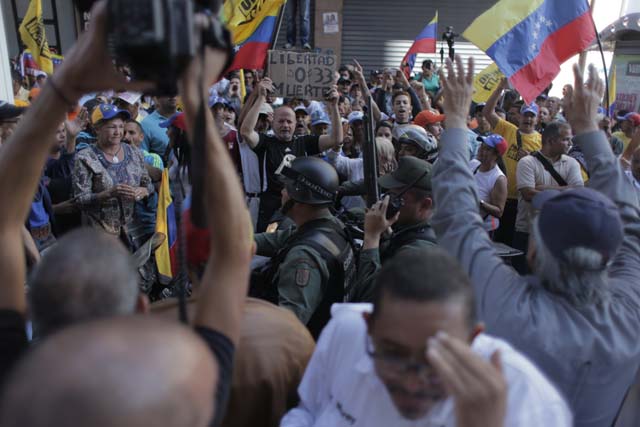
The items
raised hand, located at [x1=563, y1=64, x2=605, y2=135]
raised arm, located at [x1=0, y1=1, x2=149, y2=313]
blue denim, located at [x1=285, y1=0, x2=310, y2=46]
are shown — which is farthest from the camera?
blue denim, located at [x1=285, y1=0, x2=310, y2=46]

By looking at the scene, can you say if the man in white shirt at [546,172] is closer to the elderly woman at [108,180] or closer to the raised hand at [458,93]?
the raised hand at [458,93]

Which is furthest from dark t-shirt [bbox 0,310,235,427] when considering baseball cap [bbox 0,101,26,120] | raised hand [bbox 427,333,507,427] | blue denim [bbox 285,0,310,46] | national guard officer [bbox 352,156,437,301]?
blue denim [bbox 285,0,310,46]

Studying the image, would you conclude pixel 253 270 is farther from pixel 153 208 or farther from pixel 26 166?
pixel 153 208

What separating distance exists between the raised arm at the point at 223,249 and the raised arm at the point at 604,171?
1.29 metres

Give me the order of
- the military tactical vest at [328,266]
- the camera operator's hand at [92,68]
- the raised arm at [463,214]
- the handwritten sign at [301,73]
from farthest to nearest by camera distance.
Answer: the handwritten sign at [301,73], the military tactical vest at [328,266], the raised arm at [463,214], the camera operator's hand at [92,68]

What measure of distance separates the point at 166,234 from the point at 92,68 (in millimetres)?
3045

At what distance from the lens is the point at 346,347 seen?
1.50 m

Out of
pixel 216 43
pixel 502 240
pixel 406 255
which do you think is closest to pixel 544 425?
pixel 406 255

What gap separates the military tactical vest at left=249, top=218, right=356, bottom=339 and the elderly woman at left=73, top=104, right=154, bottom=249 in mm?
1843

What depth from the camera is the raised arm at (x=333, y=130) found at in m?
5.07

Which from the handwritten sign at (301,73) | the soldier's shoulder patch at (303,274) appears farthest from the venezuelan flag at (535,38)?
the soldier's shoulder patch at (303,274)

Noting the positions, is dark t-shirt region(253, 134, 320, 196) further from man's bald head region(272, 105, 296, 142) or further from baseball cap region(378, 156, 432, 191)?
baseball cap region(378, 156, 432, 191)

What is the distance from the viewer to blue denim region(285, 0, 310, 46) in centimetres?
1653

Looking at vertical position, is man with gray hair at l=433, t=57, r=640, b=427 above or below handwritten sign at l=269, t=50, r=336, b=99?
below
